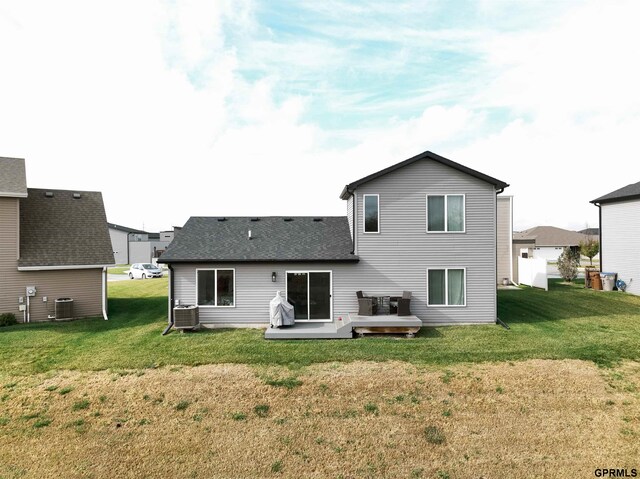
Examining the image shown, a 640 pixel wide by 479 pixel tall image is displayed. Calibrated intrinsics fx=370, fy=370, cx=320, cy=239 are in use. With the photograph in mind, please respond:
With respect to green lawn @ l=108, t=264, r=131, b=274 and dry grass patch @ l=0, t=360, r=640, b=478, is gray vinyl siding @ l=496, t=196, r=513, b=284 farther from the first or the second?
green lawn @ l=108, t=264, r=131, b=274

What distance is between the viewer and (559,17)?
1299 centimetres

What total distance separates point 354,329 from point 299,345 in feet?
6.51

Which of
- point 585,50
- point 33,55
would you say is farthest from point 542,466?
point 33,55

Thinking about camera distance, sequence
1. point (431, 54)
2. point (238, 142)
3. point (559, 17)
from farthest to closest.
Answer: point (238, 142)
point (431, 54)
point (559, 17)

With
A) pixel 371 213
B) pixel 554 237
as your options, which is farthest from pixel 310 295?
pixel 554 237

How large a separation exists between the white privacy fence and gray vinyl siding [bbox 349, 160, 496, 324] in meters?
11.0

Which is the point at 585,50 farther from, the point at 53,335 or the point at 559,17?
the point at 53,335

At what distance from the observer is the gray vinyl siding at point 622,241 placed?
19.8 metres

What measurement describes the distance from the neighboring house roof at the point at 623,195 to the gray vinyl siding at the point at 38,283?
86.8ft

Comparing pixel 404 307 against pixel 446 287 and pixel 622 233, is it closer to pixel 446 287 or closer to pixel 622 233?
pixel 446 287

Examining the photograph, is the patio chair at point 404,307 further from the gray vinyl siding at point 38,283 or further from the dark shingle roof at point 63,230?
the gray vinyl siding at point 38,283

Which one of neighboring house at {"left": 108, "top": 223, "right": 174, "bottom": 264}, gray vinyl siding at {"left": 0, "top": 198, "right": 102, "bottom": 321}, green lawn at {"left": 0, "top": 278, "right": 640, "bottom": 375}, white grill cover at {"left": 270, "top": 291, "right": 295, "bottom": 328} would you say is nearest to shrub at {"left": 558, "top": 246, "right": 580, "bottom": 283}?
green lawn at {"left": 0, "top": 278, "right": 640, "bottom": 375}

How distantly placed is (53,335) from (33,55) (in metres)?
9.56

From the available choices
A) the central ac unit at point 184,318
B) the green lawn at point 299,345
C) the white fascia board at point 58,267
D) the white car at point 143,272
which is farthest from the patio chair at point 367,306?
the white car at point 143,272
